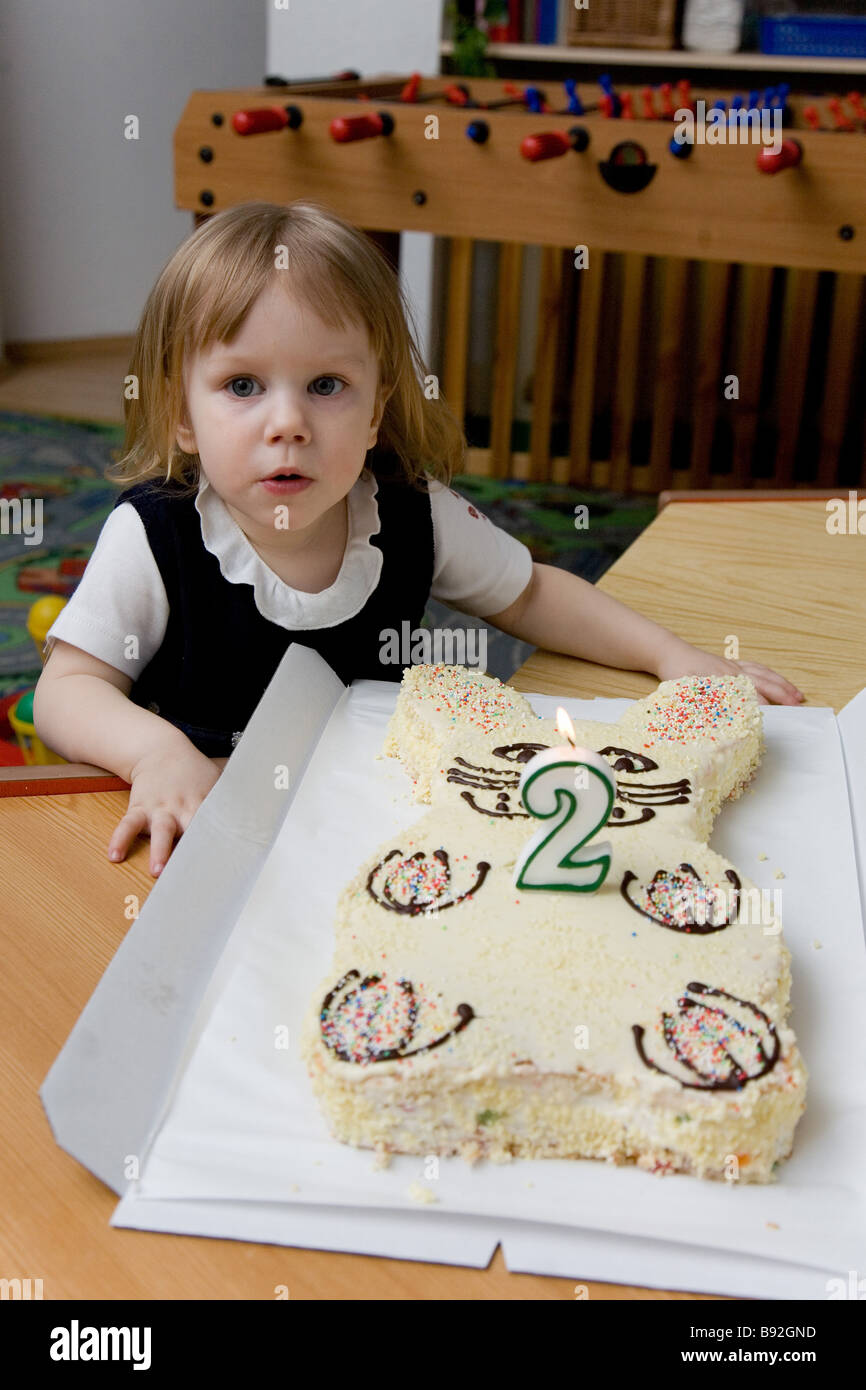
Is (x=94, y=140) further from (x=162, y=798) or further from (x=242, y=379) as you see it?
(x=162, y=798)

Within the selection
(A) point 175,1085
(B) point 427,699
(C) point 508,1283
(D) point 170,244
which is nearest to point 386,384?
(B) point 427,699

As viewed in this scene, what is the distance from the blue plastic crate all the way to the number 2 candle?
323cm

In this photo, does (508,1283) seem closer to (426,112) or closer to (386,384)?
(386,384)

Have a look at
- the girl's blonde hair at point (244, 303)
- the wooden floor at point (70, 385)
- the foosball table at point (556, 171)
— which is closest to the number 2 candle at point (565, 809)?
the girl's blonde hair at point (244, 303)

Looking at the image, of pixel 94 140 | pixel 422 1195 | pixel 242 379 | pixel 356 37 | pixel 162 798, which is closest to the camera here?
pixel 422 1195

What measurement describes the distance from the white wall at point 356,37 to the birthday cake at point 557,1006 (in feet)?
9.32

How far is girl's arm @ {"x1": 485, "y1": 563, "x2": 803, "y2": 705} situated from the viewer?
3.70ft

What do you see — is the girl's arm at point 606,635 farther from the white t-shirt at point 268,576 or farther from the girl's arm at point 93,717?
the girl's arm at point 93,717

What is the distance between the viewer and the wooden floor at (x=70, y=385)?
12.9ft

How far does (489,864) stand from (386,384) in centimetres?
56

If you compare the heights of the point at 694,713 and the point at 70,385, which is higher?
the point at 694,713

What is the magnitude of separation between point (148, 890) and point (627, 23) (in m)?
3.29

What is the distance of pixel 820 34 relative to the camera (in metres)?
3.34

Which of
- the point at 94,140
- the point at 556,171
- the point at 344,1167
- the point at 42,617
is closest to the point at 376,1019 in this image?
the point at 344,1167
